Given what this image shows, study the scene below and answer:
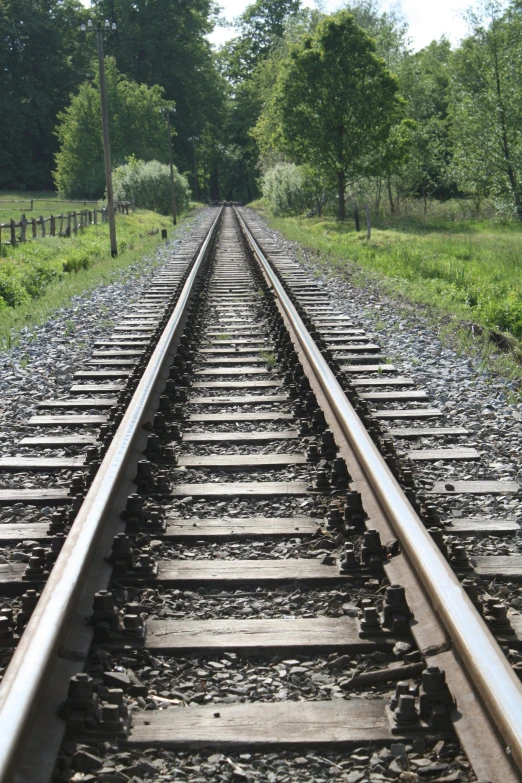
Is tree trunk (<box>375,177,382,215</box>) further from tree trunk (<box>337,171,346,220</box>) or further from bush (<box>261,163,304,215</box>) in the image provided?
tree trunk (<box>337,171,346,220</box>)

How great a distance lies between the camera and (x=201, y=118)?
90.6 metres

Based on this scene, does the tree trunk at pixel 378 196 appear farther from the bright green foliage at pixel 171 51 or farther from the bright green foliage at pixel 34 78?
the bright green foliage at pixel 34 78

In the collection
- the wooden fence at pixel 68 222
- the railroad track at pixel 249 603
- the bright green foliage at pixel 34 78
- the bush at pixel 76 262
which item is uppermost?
the bright green foliage at pixel 34 78

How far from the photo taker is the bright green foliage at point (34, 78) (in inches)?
3226

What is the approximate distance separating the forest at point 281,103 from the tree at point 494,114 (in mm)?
53

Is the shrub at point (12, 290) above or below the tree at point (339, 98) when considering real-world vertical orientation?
below

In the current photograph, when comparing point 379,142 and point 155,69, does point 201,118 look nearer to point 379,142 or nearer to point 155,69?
point 155,69

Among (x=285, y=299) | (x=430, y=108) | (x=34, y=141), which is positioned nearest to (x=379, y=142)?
(x=430, y=108)

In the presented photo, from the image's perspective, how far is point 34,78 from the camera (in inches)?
3339

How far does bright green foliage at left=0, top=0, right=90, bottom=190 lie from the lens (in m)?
81.9

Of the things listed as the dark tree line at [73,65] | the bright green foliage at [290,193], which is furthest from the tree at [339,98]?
the dark tree line at [73,65]

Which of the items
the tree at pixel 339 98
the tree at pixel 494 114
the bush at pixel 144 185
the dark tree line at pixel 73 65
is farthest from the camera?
A: the dark tree line at pixel 73 65

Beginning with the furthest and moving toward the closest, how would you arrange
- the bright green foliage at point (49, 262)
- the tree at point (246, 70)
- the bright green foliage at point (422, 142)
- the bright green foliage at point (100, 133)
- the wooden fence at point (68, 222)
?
the tree at point (246, 70) < the bright green foliage at point (100, 133) < the bright green foliage at point (422, 142) < the wooden fence at point (68, 222) < the bright green foliage at point (49, 262)

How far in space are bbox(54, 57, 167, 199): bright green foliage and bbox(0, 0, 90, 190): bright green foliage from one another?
16.6m
